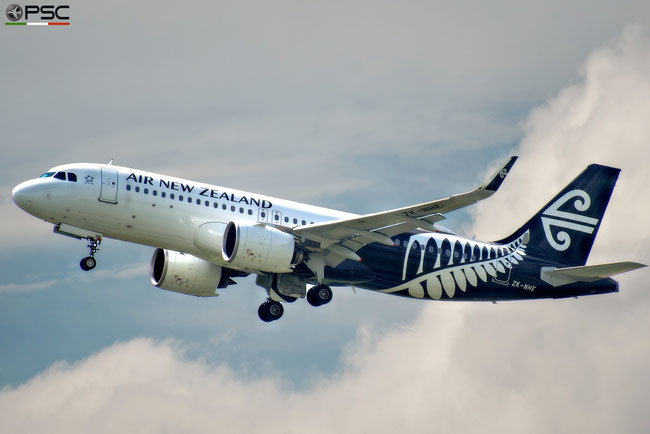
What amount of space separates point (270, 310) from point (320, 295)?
3.32m

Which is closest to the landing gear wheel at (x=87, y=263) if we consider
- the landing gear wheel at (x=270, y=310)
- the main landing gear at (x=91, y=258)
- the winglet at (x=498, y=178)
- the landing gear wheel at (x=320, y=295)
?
the main landing gear at (x=91, y=258)

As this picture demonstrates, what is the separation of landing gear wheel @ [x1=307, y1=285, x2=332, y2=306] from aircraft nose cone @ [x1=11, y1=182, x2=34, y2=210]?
511 inches

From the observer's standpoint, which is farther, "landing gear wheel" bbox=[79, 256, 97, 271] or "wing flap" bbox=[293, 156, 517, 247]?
"landing gear wheel" bbox=[79, 256, 97, 271]

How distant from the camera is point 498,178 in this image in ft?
110

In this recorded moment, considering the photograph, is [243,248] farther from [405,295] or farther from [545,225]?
[545,225]

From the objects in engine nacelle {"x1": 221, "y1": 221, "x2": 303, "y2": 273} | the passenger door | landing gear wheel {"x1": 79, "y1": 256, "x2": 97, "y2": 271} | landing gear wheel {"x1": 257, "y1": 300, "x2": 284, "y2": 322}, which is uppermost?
the passenger door

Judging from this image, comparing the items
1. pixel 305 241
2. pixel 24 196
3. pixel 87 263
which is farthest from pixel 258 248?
pixel 24 196

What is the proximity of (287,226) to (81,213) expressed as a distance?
9067 mm

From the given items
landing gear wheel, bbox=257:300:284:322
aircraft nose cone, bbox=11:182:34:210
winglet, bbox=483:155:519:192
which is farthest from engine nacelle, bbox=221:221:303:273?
winglet, bbox=483:155:519:192

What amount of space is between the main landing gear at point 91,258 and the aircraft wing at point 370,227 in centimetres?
859

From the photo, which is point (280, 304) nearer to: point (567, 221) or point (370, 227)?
point (370, 227)

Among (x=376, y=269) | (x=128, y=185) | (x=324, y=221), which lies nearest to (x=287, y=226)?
(x=324, y=221)

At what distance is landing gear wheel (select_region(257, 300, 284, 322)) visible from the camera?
44.1 meters

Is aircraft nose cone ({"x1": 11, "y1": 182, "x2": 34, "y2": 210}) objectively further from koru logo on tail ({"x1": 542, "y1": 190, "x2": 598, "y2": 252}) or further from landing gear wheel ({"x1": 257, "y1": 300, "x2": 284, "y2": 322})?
koru logo on tail ({"x1": 542, "y1": 190, "x2": 598, "y2": 252})
